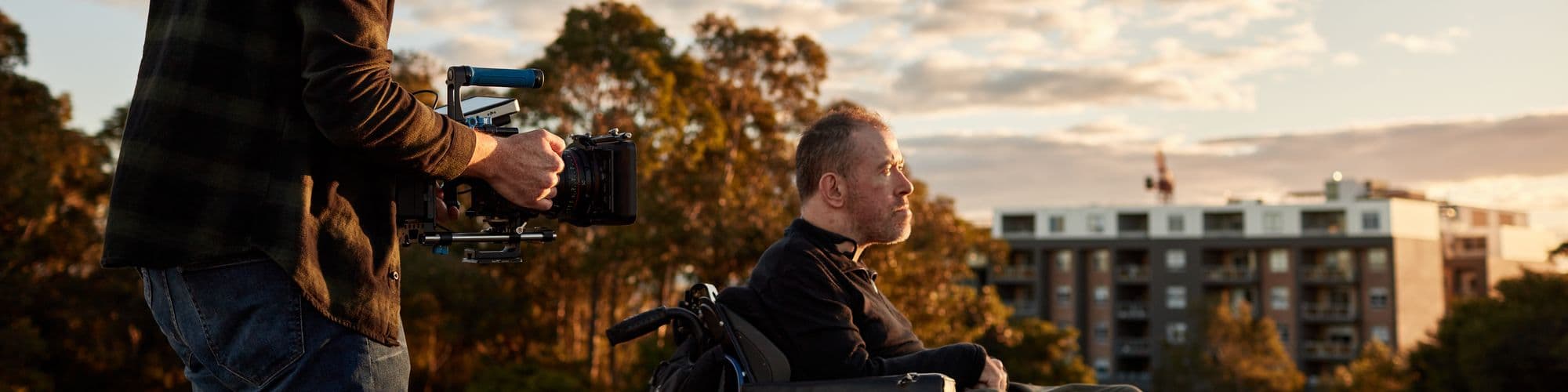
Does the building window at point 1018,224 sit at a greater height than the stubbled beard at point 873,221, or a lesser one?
greater

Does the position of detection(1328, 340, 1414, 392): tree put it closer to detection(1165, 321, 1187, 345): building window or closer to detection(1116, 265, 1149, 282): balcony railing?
detection(1165, 321, 1187, 345): building window

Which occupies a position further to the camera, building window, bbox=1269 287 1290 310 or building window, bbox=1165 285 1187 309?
building window, bbox=1165 285 1187 309

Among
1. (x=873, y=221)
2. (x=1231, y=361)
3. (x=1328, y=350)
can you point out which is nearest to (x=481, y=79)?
(x=873, y=221)

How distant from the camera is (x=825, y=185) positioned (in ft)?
11.6

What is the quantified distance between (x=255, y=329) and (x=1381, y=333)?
7725cm

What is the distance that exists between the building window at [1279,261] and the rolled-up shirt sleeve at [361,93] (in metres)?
75.9

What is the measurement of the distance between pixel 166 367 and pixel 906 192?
28156 mm

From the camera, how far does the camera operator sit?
5.85ft

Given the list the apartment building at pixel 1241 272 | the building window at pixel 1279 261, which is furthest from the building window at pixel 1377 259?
the building window at pixel 1279 261

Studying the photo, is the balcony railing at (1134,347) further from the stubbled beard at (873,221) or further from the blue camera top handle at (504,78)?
the blue camera top handle at (504,78)

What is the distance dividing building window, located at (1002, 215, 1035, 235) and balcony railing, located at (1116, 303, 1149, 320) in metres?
7.46

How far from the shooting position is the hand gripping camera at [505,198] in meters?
2.07

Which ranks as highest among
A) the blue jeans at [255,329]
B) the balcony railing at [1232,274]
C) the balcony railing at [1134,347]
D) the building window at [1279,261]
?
the blue jeans at [255,329]

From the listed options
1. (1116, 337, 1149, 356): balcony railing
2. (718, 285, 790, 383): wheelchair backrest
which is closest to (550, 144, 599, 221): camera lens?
(718, 285, 790, 383): wheelchair backrest
